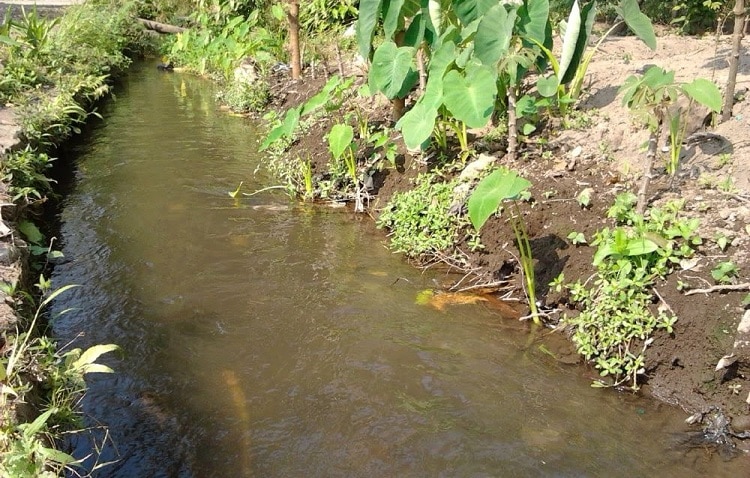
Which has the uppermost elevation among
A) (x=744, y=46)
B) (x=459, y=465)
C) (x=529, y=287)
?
(x=744, y=46)

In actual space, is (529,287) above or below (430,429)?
above

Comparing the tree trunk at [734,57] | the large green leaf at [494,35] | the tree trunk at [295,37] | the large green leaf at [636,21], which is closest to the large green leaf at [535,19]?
the large green leaf at [494,35]

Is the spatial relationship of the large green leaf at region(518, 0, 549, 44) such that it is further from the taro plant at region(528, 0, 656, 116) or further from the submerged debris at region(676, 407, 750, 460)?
the submerged debris at region(676, 407, 750, 460)

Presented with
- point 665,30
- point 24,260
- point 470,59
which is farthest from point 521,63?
point 665,30

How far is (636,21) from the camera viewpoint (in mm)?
5262

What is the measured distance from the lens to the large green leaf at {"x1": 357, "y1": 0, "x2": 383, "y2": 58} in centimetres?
573

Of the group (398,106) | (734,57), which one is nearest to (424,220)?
(398,106)

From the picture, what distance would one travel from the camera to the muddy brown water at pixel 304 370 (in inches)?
121

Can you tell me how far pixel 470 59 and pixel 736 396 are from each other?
3.12 m

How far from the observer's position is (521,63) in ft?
15.4

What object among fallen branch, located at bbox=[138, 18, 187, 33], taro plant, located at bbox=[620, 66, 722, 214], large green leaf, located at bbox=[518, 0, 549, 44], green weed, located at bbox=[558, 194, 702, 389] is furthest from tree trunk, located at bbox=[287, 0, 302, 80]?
fallen branch, located at bbox=[138, 18, 187, 33]

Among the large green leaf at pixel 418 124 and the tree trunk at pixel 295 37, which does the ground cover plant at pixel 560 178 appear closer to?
the large green leaf at pixel 418 124

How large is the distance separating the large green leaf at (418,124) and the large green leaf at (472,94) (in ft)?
0.96

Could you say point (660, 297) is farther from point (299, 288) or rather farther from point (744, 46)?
point (744, 46)
